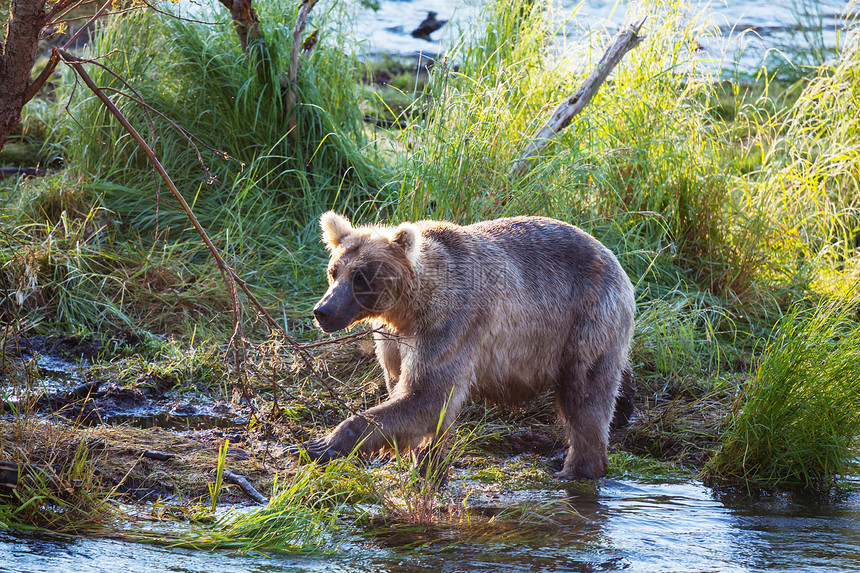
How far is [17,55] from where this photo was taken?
3023 millimetres

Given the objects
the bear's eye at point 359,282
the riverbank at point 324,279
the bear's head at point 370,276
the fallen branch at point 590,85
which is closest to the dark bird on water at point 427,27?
the riverbank at point 324,279

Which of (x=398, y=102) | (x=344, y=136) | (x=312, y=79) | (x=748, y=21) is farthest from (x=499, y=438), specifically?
(x=748, y=21)

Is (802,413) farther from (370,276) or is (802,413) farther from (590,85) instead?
(590,85)

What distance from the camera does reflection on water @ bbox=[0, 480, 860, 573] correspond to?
9.99 ft

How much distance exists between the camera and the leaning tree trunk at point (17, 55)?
294 cm

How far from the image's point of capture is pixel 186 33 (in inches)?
272

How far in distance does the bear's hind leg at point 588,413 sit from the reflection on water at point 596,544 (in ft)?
0.56

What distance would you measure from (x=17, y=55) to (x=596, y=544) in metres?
2.79

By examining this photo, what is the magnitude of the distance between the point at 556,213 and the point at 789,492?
2325 mm

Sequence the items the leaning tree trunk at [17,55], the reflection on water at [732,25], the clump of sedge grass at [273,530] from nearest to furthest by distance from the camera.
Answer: the leaning tree trunk at [17,55]
the clump of sedge grass at [273,530]
the reflection on water at [732,25]

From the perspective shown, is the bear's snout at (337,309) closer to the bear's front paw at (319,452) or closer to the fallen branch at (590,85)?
the bear's front paw at (319,452)

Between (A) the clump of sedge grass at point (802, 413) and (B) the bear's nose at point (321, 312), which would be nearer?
(B) the bear's nose at point (321, 312)

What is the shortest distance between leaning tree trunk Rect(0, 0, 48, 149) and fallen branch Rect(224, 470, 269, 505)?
5.24 feet

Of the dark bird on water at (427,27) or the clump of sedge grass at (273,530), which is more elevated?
the dark bird on water at (427,27)
